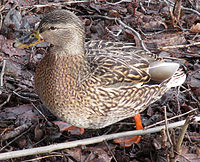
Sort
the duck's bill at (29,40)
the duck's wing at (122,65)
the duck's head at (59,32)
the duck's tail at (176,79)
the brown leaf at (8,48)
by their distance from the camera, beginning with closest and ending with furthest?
the duck's head at (59,32), the duck's bill at (29,40), the duck's wing at (122,65), the duck's tail at (176,79), the brown leaf at (8,48)

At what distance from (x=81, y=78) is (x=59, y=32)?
0.55m

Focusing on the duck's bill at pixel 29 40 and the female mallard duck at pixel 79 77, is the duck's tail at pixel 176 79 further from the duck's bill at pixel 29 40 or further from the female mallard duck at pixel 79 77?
the duck's bill at pixel 29 40

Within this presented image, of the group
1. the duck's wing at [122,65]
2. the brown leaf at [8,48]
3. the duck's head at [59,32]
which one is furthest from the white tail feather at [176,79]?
the brown leaf at [8,48]

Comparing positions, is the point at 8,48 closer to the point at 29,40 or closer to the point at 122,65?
the point at 29,40

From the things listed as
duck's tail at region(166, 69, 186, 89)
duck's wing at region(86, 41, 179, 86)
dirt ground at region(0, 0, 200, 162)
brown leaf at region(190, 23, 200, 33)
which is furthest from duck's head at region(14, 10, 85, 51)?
brown leaf at region(190, 23, 200, 33)

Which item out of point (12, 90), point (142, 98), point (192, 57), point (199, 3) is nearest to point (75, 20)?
point (142, 98)

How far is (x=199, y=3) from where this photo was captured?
6.51m

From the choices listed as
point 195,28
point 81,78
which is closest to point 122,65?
point 81,78

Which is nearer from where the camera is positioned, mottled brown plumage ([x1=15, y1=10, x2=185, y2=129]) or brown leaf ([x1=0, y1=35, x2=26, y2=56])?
mottled brown plumage ([x1=15, y1=10, x2=185, y2=129])

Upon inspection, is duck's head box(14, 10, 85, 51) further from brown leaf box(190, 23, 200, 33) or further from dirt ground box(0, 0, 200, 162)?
brown leaf box(190, 23, 200, 33)

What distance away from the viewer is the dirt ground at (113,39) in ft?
Result: 12.5

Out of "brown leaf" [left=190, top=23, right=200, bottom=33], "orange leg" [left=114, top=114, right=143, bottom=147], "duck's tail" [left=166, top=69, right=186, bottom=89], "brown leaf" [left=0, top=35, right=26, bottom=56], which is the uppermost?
"brown leaf" [left=190, top=23, right=200, bottom=33]

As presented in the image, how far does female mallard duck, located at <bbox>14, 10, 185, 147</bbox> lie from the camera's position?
3.52m

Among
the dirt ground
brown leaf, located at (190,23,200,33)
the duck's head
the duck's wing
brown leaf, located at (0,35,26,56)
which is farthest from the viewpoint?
brown leaf, located at (190,23,200,33)
